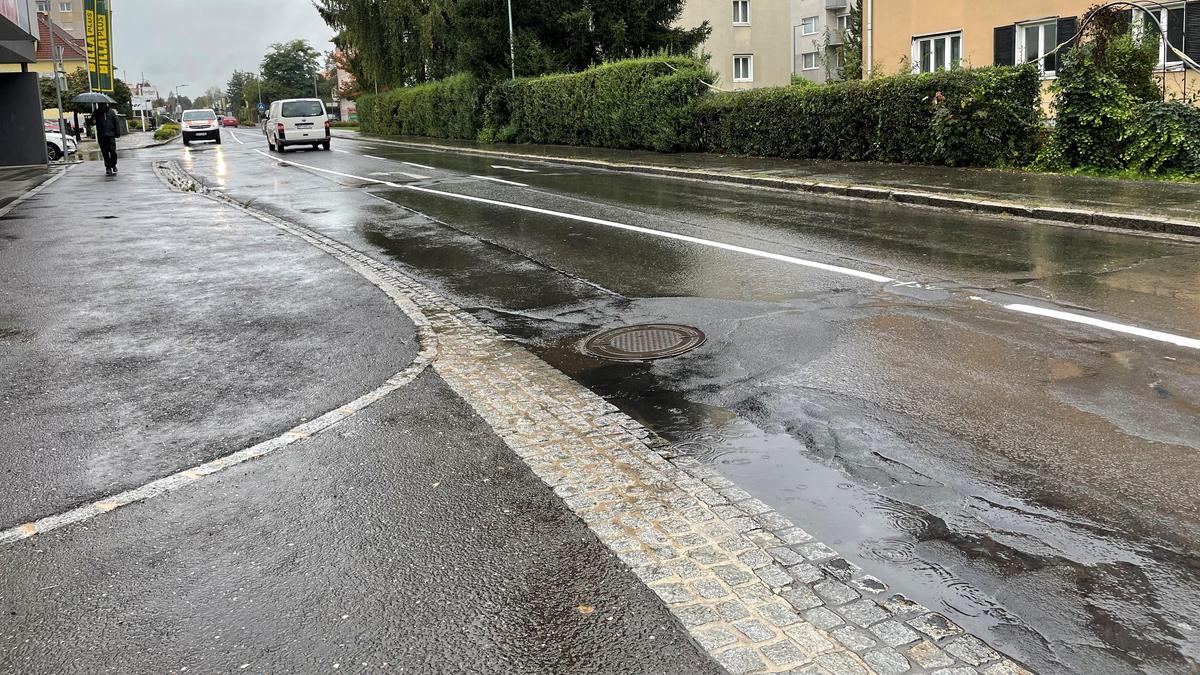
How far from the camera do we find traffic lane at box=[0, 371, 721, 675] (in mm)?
3078

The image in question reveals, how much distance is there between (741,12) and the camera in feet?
185

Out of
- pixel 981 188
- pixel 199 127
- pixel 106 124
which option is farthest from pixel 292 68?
pixel 981 188

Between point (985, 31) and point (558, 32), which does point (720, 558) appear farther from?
point (558, 32)

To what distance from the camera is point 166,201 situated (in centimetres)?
1877

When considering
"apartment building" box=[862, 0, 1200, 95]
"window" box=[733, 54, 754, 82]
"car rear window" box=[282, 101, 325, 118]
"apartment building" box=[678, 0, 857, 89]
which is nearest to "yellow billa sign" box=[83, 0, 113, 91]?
"car rear window" box=[282, 101, 325, 118]

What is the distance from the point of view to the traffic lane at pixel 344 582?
10.1ft

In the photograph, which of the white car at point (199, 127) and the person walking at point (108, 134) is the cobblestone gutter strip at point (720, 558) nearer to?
the person walking at point (108, 134)

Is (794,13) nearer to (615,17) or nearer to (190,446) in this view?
(615,17)

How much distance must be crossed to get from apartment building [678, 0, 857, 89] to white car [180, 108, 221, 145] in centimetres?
2685

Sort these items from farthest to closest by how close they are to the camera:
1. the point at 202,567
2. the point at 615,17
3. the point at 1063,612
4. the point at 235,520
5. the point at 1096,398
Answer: the point at 615,17 → the point at 1096,398 → the point at 235,520 → the point at 202,567 → the point at 1063,612

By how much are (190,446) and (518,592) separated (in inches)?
103

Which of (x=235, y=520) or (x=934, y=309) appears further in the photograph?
(x=934, y=309)

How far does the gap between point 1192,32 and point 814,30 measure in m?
40.9

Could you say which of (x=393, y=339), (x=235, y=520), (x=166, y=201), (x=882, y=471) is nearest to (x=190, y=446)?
(x=235, y=520)
